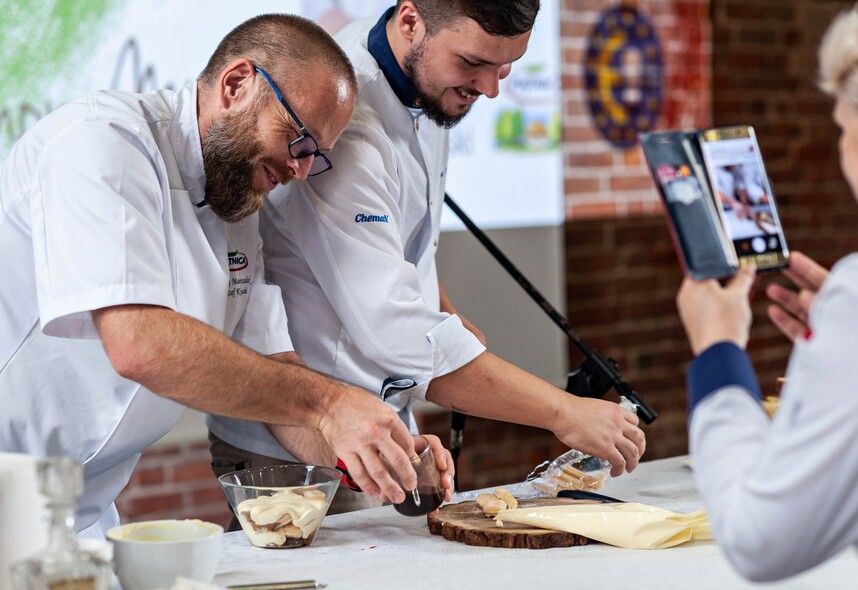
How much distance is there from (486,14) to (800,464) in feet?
3.76

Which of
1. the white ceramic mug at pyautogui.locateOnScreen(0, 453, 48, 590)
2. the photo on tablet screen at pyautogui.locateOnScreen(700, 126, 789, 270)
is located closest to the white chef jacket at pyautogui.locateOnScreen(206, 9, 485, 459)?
the photo on tablet screen at pyautogui.locateOnScreen(700, 126, 789, 270)

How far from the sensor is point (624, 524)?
59.9 inches

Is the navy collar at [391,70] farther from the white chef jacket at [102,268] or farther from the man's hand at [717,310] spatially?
the man's hand at [717,310]

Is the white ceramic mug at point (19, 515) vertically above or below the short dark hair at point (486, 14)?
below

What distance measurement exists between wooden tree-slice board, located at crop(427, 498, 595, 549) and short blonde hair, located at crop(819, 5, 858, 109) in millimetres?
756

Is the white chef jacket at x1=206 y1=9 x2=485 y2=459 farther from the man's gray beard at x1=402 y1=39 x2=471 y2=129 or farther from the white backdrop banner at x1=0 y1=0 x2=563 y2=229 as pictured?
the white backdrop banner at x1=0 y1=0 x2=563 y2=229

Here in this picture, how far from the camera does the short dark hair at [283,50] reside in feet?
5.42

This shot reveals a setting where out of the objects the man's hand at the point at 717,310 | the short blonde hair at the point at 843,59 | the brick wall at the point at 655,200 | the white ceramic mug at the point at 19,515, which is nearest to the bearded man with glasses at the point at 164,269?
the white ceramic mug at the point at 19,515

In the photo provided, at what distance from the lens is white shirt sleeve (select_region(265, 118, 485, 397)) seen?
179 cm

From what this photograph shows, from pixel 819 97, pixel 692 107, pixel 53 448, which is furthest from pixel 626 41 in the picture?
pixel 53 448

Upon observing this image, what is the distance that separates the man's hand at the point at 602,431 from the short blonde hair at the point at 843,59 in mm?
849

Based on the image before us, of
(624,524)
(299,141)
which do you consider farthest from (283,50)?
(624,524)

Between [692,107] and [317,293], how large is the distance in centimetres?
240

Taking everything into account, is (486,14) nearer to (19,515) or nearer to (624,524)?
(624,524)
